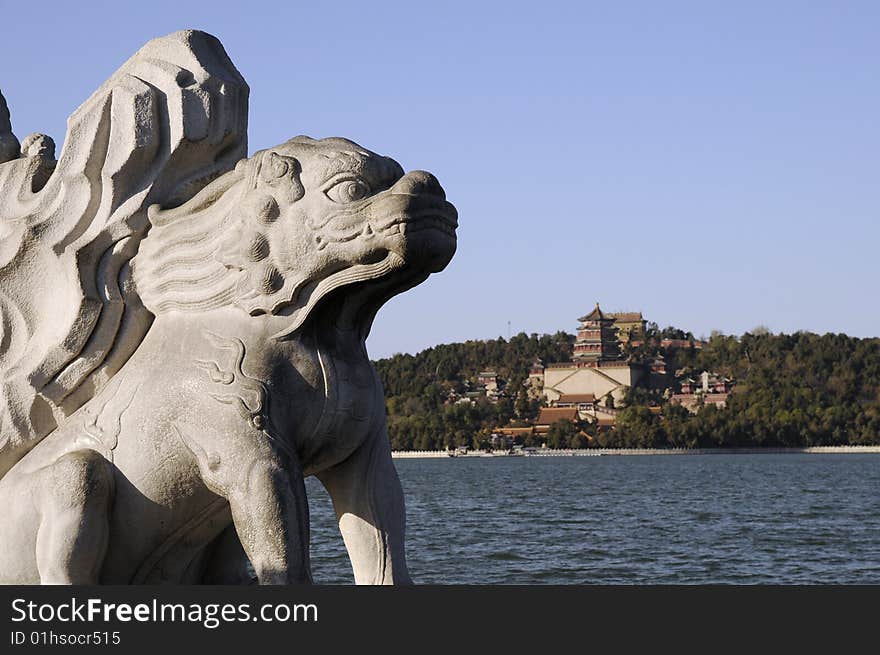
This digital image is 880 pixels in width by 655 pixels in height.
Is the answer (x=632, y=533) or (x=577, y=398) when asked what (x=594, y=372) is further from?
(x=632, y=533)

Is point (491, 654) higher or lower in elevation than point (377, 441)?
lower

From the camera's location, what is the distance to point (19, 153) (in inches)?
166

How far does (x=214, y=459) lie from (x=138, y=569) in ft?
1.49

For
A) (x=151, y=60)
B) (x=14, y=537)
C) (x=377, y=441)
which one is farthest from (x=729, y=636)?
(x=151, y=60)

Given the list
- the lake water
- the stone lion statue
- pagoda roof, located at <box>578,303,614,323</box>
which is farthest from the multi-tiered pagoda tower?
the stone lion statue

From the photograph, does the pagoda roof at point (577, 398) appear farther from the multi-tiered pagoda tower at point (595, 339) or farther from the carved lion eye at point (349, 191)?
the carved lion eye at point (349, 191)

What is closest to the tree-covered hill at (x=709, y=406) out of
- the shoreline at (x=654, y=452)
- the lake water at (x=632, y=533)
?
the shoreline at (x=654, y=452)

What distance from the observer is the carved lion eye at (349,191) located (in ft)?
11.6

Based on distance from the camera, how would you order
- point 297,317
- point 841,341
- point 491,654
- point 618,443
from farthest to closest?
point 841,341 < point 618,443 < point 297,317 < point 491,654

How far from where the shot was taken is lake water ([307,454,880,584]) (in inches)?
920

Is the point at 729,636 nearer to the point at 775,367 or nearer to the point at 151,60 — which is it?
the point at 151,60

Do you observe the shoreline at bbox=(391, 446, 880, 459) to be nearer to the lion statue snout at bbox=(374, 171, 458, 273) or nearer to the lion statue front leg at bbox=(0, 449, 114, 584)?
the lion statue front leg at bbox=(0, 449, 114, 584)

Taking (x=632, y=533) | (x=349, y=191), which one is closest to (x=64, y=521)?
(x=349, y=191)

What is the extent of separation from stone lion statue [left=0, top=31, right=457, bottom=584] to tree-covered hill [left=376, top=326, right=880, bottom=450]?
340 ft
